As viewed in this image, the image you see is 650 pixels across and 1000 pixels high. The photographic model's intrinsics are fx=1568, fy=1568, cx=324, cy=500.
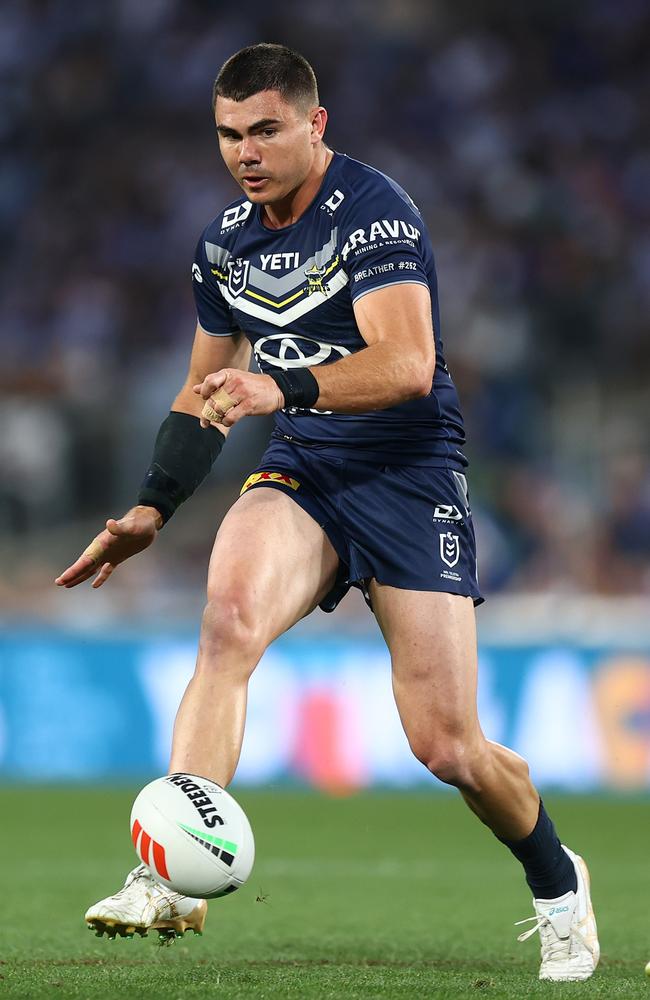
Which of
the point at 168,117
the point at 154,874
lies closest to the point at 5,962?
the point at 154,874

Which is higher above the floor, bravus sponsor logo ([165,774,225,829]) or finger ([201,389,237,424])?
finger ([201,389,237,424])

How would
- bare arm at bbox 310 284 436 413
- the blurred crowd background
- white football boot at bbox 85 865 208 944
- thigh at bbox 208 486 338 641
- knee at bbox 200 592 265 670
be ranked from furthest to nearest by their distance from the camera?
the blurred crowd background → thigh at bbox 208 486 338 641 → knee at bbox 200 592 265 670 → bare arm at bbox 310 284 436 413 → white football boot at bbox 85 865 208 944

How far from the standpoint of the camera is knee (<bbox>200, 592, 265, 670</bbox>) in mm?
4586

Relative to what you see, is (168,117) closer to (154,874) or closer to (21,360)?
(21,360)

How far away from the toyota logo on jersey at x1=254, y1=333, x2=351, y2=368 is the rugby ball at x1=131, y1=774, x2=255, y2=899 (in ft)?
4.91

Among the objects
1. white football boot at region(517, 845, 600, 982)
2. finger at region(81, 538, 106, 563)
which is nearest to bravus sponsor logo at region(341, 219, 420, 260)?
finger at region(81, 538, 106, 563)

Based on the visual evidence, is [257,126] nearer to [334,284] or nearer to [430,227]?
[334,284]

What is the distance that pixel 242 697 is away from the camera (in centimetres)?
459

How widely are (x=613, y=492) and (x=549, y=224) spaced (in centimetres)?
482

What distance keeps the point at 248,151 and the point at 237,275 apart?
0.49m

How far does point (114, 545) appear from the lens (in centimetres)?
500

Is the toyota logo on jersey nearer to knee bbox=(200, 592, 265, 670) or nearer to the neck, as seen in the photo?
the neck

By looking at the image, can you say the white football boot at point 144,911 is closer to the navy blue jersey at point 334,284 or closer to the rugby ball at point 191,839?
the rugby ball at point 191,839

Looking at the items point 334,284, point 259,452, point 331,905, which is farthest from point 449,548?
point 259,452
